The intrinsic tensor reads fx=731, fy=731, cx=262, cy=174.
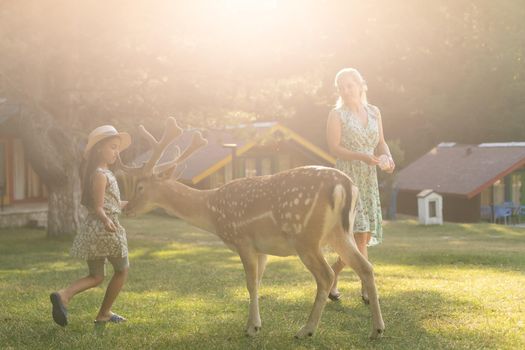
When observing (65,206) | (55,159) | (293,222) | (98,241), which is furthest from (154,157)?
(65,206)

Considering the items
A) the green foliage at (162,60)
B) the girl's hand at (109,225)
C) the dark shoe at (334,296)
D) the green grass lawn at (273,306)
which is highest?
the green foliage at (162,60)

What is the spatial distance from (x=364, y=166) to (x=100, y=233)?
253 cm

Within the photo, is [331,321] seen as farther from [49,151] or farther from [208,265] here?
[49,151]

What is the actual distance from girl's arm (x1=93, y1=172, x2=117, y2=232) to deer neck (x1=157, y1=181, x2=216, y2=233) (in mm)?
482

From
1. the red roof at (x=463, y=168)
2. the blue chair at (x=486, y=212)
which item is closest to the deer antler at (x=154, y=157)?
the red roof at (x=463, y=168)

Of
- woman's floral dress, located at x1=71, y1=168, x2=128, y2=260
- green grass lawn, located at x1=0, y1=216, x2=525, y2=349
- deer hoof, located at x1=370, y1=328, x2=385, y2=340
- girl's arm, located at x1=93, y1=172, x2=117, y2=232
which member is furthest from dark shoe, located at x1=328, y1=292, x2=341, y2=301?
girl's arm, located at x1=93, y1=172, x2=117, y2=232

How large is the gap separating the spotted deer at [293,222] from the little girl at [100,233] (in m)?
0.76

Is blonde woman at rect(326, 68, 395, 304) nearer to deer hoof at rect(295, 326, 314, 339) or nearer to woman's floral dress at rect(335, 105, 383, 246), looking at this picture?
woman's floral dress at rect(335, 105, 383, 246)

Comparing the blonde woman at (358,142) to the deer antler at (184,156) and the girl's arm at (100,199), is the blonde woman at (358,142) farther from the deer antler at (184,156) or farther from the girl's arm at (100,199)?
the girl's arm at (100,199)

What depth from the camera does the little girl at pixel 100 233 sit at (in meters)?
6.20

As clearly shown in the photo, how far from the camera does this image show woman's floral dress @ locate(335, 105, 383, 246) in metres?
6.93

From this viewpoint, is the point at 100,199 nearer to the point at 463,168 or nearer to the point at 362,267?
the point at 362,267

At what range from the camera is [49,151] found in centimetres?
1590

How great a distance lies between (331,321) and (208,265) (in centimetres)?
556
